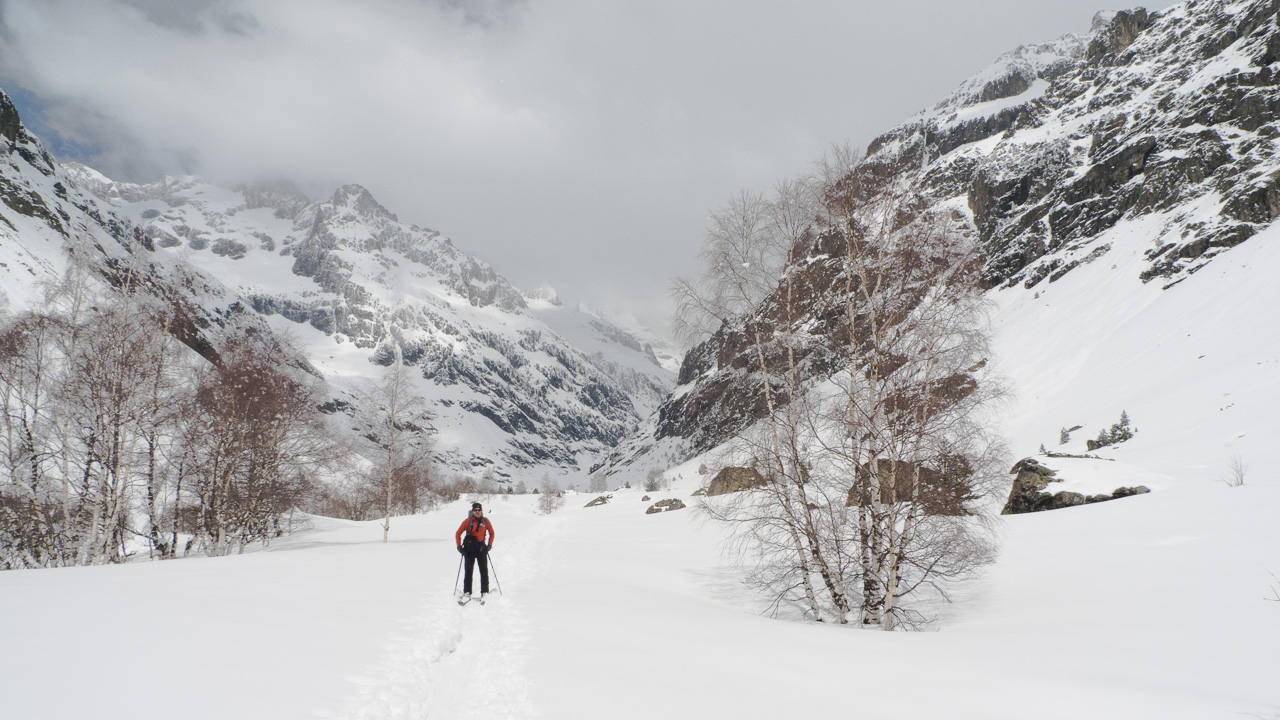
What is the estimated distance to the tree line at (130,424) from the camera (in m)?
14.0

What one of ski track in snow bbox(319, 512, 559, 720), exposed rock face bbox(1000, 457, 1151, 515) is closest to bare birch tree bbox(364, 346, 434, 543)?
ski track in snow bbox(319, 512, 559, 720)

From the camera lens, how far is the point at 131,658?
396 centimetres

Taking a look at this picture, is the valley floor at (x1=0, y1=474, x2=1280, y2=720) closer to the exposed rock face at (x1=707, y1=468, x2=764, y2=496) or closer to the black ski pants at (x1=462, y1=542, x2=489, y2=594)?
the black ski pants at (x1=462, y1=542, x2=489, y2=594)

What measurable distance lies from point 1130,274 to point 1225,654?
5946 centimetres

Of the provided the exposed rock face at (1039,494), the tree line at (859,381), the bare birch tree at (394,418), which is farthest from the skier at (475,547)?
the exposed rock face at (1039,494)

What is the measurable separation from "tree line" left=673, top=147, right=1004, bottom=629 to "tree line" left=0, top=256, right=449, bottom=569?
16453 mm

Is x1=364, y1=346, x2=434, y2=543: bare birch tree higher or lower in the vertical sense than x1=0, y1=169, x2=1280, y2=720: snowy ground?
higher

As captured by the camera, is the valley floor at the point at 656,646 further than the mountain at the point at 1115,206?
No

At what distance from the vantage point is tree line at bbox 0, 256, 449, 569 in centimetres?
1401

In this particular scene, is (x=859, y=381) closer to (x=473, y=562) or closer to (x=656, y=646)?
(x=656, y=646)

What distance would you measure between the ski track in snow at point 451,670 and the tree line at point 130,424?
1290cm

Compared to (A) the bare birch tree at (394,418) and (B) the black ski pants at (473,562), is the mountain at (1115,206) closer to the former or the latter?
(B) the black ski pants at (473,562)

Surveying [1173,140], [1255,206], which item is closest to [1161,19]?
[1173,140]

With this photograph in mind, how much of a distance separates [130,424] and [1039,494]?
2787 centimetres
